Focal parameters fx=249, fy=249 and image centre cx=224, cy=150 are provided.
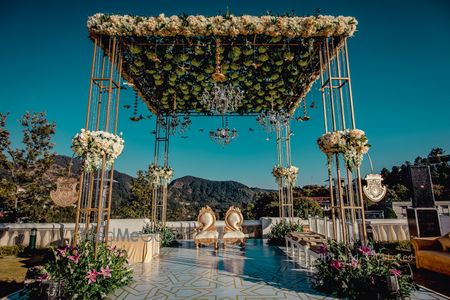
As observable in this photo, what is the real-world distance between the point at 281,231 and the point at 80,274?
6.09m

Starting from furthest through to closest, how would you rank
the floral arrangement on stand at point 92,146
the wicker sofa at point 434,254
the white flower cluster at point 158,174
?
the white flower cluster at point 158,174, the wicker sofa at point 434,254, the floral arrangement on stand at point 92,146

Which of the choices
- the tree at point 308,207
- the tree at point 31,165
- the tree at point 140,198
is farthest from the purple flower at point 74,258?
the tree at point 308,207

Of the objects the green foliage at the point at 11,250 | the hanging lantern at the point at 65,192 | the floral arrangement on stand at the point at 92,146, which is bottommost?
the green foliage at the point at 11,250

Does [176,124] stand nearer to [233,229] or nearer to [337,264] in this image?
[233,229]

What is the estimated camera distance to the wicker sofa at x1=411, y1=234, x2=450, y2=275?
4.27m

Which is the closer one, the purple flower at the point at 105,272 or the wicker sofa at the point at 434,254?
the purple flower at the point at 105,272

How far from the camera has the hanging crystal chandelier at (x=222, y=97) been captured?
688 cm

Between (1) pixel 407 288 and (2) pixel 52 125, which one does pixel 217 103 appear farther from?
(2) pixel 52 125

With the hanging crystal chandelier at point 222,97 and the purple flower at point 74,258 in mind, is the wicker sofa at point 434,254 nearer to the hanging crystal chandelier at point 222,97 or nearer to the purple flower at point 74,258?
the hanging crystal chandelier at point 222,97

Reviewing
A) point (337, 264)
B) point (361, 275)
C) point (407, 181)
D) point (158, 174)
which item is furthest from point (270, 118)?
point (407, 181)

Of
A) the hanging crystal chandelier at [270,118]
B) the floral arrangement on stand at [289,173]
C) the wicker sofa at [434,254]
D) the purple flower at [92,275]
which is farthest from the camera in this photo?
the hanging crystal chandelier at [270,118]

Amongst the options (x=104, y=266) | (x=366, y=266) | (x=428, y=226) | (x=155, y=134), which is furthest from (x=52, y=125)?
(x=428, y=226)

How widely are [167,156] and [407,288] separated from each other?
22.5 ft

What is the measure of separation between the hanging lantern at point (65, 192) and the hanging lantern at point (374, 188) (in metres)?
6.04
